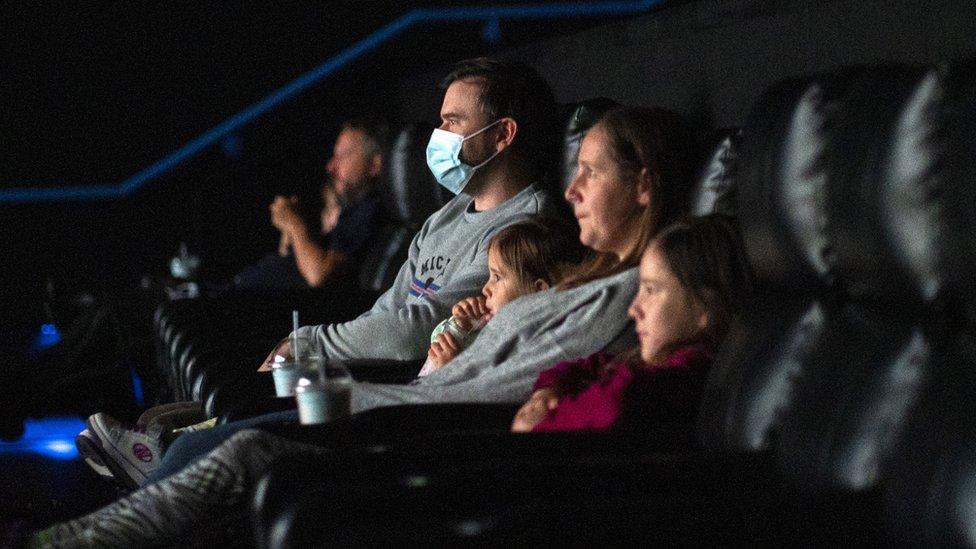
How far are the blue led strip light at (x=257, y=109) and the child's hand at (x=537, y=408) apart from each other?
3.59 meters

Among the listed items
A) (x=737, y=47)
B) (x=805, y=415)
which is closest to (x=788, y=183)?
(x=805, y=415)

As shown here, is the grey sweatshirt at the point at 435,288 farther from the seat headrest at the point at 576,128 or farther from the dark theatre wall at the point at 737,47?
the dark theatre wall at the point at 737,47

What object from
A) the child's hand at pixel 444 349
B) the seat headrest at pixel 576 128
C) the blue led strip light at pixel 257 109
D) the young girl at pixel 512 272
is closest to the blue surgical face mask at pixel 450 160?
the seat headrest at pixel 576 128

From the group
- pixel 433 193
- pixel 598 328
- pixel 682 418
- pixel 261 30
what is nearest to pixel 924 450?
pixel 682 418

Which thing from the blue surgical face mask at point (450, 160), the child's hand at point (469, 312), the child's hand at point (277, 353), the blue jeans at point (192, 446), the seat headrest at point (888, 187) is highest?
the seat headrest at point (888, 187)

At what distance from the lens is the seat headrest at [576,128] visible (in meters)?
2.89

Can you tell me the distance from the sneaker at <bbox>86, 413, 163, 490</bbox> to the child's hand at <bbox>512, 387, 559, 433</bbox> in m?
1.00

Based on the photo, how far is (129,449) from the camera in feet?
9.26

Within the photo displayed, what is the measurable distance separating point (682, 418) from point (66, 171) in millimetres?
5134

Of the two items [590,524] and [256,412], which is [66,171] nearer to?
[256,412]

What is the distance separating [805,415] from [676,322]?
0.96 feet

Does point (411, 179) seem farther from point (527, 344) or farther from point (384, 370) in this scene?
point (527, 344)

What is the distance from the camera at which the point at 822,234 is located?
1709mm

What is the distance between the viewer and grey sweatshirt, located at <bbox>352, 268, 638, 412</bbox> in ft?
7.29
